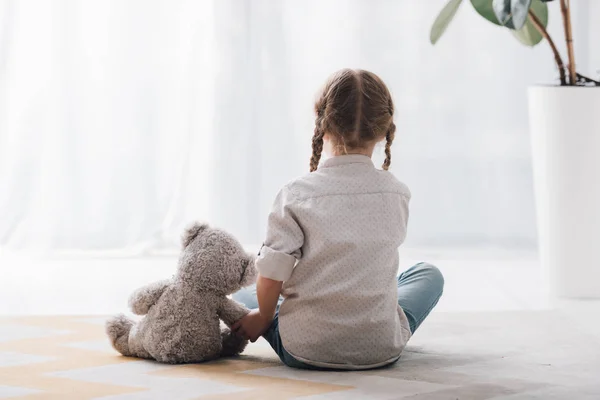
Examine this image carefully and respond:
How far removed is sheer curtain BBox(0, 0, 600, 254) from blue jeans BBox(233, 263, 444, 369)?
4.44 ft

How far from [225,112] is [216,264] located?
158 cm

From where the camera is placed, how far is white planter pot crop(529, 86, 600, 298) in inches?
88.2

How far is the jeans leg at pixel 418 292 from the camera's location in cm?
159

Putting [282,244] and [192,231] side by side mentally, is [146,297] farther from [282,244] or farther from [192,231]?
[282,244]

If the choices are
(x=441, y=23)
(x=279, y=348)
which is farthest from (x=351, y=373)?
(x=441, y=23)

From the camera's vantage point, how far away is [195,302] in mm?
1483

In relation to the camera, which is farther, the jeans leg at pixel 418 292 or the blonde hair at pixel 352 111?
the jeans leg at pixel 418 292

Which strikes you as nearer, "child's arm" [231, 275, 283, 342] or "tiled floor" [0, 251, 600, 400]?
"tiled floor" [0, 251, 600, 400]

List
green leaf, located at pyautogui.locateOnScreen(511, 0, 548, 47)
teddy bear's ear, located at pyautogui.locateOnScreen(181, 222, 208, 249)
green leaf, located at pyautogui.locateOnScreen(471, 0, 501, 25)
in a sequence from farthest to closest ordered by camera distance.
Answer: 1. green leaf, located at pyautogui.locateOnScreen(511, 0, 548, 47)
2. green leaf, located at pyautogui.locateOnScreen(471, 0, 501, 25)
3. teddy bear's ear, located at pyautogui.locateOnScreen(181, 222, 208, 249)

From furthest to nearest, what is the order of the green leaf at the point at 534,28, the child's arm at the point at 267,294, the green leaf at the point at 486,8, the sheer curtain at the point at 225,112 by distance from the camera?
the sheer curtain at the point at 225,112 < the green leaf at the point at 534,28 < the green leaf at the point at 486,8 < the child's arm at the point at 267,294

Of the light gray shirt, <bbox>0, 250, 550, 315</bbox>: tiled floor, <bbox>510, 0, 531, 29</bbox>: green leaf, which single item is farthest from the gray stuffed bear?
<bbox>510, 0, 531, 29</bbox>: green leaf

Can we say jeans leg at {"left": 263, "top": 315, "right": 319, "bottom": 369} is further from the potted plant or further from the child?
the potted plant

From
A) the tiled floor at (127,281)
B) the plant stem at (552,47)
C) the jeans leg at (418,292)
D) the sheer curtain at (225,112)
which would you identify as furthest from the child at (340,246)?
the sheer curtain at (225,112)

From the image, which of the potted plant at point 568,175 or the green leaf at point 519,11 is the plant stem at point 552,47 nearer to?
the potted plant at point 568,175
